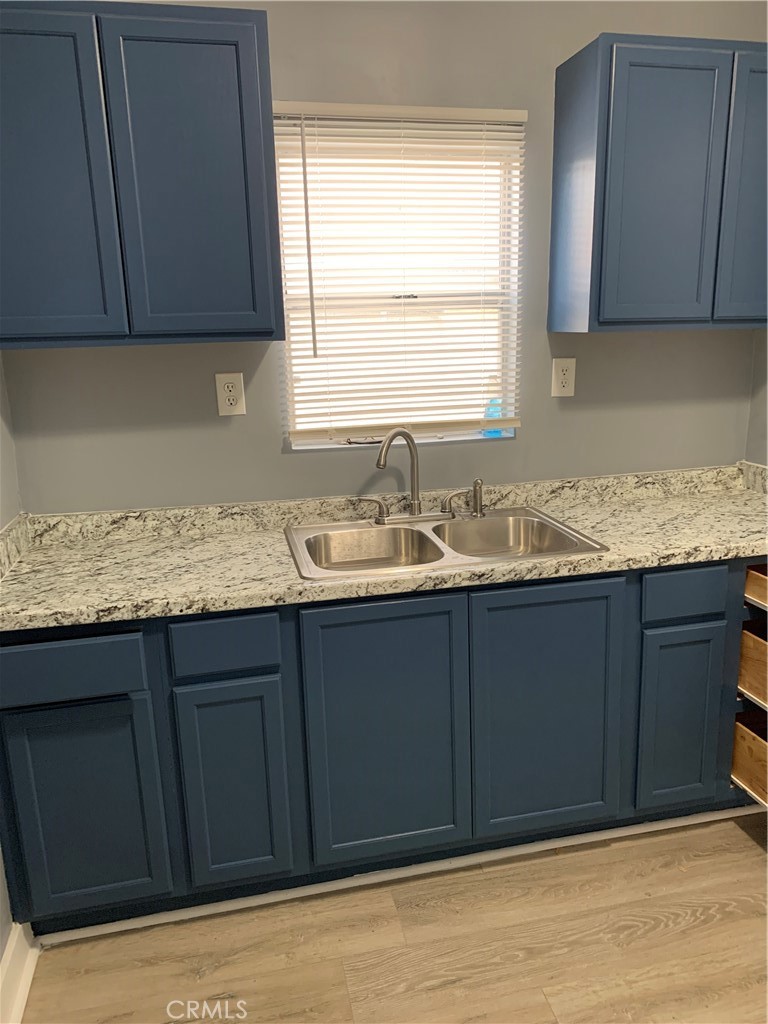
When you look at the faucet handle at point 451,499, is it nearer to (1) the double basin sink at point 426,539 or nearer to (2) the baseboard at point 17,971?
(1) the double basin sink at point 426,539

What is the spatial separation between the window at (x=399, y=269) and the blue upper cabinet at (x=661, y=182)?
0.24 m

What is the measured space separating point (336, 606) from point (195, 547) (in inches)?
21.2

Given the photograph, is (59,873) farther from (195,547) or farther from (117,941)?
(195,547)

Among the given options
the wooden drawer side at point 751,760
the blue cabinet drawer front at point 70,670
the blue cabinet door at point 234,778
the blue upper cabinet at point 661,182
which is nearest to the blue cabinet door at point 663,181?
the blue upper cabinet at point 661,182

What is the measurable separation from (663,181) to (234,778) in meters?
2.01

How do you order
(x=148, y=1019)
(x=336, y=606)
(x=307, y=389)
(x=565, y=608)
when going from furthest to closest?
(x=307, y=389) < (x=565, y=608) < (x=336, y=606) < (x=148, y=1019)

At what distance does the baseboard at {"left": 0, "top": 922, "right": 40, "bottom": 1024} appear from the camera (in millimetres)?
1668

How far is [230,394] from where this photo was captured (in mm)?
2182

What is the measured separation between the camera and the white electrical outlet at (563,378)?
2.39 meters

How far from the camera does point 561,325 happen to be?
89.4 inches

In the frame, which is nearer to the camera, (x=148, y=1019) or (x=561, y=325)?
(x=148, y=1019)

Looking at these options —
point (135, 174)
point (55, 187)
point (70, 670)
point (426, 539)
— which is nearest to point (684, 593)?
point (426, 539)

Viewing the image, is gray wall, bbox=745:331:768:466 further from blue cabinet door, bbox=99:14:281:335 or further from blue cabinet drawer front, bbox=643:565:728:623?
blue cabinet door, bbox=99:14:281:335

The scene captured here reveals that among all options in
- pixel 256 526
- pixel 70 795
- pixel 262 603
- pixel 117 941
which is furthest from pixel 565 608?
pixel 117 941
